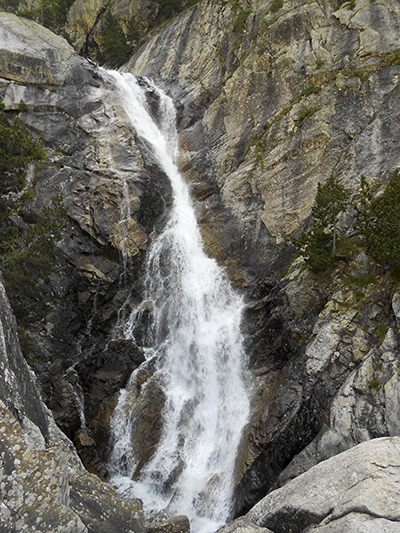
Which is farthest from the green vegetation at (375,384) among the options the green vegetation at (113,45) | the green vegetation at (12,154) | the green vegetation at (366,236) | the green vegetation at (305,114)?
the green vegetation at (113,45)

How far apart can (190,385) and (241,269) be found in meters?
8.17

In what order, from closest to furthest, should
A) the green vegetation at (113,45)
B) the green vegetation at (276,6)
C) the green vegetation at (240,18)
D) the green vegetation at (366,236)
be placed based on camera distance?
the green vegetation at (366,236) < the green vegetation at (276,6) < the green vegetation at (240,18) < the green vegetation at (113,45)

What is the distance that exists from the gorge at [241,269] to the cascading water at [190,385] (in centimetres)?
39

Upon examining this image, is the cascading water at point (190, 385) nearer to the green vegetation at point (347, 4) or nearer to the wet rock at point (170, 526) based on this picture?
the wet rock at point (170, 526)

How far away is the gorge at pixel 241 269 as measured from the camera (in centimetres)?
873

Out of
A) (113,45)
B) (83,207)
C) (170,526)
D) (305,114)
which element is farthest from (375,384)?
(113,45)

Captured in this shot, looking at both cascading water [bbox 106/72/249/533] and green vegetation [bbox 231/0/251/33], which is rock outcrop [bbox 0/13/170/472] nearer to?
cascading water [bbox 106/72/249/533]

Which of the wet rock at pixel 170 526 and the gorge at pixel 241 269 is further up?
the gorge at pixel 241 269

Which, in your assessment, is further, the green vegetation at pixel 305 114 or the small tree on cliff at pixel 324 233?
the green vegetation at pixel 305 114

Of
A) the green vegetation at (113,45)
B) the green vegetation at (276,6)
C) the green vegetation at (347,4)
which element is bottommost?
the green vegetation at (347,4)

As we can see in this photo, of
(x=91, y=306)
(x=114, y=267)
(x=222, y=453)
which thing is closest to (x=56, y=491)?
(x=222, y=453)

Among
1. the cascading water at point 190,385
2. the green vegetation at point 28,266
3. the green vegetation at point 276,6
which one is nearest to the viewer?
the cascading water at point 190,385

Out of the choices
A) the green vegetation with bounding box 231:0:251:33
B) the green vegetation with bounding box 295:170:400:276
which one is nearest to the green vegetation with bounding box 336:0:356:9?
the green vegetation with bounding box 231:0:251:33

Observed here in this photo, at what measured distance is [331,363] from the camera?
44.2 ft
